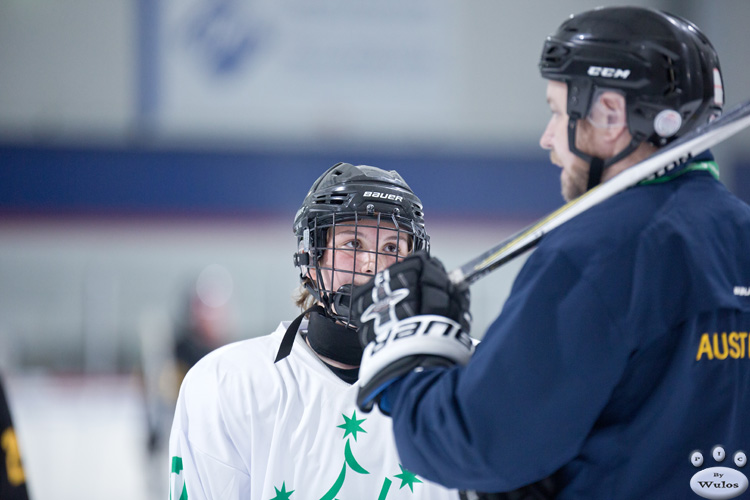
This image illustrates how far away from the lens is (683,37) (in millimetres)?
1404

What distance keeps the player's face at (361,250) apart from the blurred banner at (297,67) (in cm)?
903

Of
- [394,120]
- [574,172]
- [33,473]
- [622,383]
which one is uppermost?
[394,120]

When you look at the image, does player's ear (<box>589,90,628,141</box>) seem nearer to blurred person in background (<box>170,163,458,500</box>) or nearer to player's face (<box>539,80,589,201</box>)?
player's face (<box>539,80,589,201</box>)

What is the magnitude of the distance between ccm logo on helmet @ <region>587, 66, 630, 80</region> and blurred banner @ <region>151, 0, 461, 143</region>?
9.73 metres

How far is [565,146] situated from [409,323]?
409 millimetres

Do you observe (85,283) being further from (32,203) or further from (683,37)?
(683,37)

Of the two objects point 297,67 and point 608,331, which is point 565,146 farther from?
point 297,67

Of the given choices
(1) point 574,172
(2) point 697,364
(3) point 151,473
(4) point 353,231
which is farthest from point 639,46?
(3) point 151,473

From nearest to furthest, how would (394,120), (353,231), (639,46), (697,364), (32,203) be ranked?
(697,364) → (639,46) → (353,231) → (32,203) → (394,120)

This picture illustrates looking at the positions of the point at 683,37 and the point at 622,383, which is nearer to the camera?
the point at 622,383

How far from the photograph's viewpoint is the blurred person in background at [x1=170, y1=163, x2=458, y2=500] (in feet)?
6.18

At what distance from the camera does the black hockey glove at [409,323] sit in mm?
1389

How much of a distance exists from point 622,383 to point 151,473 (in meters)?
5.16

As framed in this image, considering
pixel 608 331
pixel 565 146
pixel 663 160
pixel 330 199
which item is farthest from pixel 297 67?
pixel 608 331
